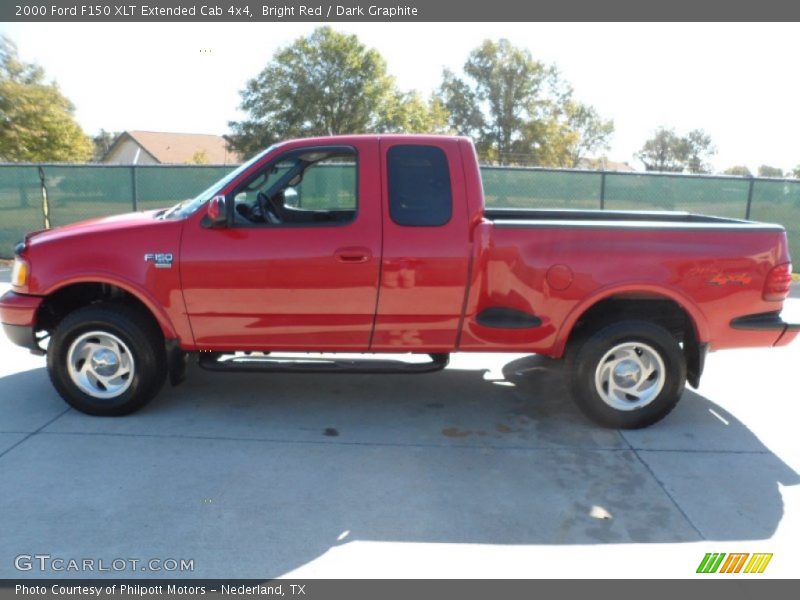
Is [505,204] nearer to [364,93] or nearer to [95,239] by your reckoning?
[95,239]

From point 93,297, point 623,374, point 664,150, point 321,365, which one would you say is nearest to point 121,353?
point 93,297

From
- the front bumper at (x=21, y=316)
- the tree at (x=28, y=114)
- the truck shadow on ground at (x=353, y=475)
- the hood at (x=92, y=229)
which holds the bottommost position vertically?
the truck shadow on ground at (x=353, y=475)

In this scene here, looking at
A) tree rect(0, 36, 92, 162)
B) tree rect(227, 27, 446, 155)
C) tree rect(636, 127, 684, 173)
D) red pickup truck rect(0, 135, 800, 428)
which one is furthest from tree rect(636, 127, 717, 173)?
red pickup truck rect(0, 135, 800, 428)

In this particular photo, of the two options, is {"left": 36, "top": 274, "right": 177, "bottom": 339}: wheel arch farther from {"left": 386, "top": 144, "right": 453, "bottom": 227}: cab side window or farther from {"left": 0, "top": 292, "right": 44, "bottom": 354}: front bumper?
{"left": 386, "top": 144, "right": 453, "bottom": 227}: cab side window

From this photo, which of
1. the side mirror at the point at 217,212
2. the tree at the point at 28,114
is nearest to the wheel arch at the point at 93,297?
the side mirror at the point at 217,212

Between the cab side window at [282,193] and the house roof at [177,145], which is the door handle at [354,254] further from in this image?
the house roof at [177,145]

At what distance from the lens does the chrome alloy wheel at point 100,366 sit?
191 inches

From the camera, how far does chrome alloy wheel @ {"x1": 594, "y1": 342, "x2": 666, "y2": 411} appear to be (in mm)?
4797

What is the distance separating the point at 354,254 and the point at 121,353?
192cm

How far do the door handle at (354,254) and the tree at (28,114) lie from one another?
28.9 metres

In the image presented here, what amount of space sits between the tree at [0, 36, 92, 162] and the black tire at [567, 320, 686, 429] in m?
30.0

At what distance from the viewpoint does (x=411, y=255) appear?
15.0ft

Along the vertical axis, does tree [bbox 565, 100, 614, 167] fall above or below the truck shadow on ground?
above

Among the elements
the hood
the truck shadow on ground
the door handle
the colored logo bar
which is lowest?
the colored logo bar
